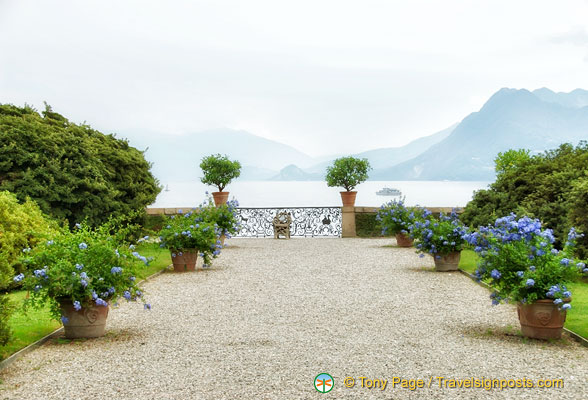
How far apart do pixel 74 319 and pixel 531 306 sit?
4528 millimetres

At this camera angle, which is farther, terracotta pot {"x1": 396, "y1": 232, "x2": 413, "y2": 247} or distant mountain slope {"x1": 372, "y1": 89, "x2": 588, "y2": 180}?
distant mountain slope {"x1": 372, "y1": 89, "x2": 588, "y2": 180}

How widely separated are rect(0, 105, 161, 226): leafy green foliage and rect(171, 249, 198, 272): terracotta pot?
1.84 meters

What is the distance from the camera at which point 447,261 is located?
35.2 feet

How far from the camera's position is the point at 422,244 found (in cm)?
1079

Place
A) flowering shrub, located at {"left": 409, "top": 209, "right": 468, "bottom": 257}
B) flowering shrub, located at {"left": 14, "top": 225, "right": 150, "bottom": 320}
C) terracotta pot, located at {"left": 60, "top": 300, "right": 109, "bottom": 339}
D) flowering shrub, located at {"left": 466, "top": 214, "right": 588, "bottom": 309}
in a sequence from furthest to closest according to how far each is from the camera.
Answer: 1. flowering shrub, located at {"left": 409, "top": 209, "right": 468, "bottom": 257}
2. terracotta pot, located at {"left": 60, "top": 300, "right": 109, "bottom": 339}
3. flowering shrub, located at {"left": 14, "top": 225, "right": 150, "bottom": 320}
4. flowering shrub, located at {"left": 466, "top": 214, "right": 588, "bottom": 309}

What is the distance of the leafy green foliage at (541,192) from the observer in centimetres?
1184

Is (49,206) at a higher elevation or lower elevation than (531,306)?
higher

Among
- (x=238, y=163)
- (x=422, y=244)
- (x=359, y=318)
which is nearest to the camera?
(x=359, y=318)

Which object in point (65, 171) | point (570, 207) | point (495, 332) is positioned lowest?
point (495, 332)

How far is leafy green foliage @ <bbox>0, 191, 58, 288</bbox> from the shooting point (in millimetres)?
8961

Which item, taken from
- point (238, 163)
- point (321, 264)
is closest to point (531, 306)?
point (321, 264)

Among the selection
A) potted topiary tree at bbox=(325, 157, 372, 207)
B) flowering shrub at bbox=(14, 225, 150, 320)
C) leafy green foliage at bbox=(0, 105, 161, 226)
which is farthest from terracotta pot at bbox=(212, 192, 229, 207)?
flowering shrub at bbox=(14, 225, 150, 320)

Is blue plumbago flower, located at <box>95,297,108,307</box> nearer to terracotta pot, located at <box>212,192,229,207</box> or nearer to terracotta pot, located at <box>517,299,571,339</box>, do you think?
terracotta pot, located at <box>517,299,571,339</box>

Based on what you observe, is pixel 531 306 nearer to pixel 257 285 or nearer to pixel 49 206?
pixel 257 285
